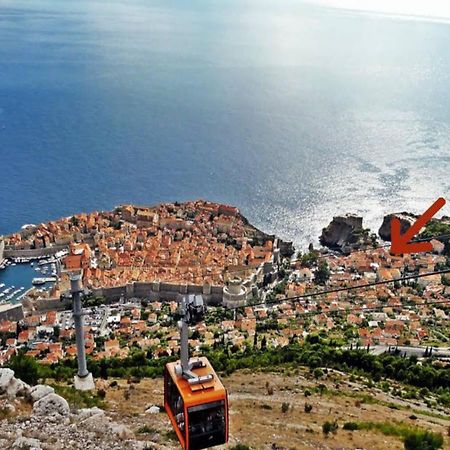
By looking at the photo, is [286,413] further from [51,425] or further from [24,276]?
[24,276]

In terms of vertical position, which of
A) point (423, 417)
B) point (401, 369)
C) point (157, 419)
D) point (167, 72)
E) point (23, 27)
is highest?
point (23, 27)

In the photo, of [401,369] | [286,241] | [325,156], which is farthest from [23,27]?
[401,369]

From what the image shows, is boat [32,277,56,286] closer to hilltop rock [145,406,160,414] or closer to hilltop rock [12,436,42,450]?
hilltop rock [145,406,160,414]

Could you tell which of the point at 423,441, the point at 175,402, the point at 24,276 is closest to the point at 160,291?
the point at 24,276

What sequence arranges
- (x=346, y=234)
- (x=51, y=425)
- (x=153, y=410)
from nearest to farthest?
(x=51, y=425), (x=153, y=410), (x=346, y=234)

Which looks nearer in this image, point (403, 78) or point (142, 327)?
point (142, 327)

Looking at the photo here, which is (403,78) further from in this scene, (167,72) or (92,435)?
(92,435)

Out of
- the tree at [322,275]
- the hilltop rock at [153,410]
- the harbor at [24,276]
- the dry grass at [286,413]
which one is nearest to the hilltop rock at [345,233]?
the tree at [322,275]
